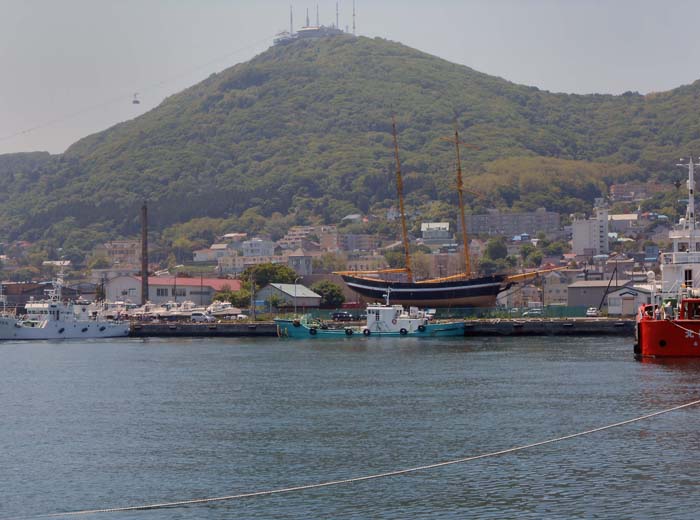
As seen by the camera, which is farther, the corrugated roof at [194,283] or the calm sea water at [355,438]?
the corrugated roof at [194,283]

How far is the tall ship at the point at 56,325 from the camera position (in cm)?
11144

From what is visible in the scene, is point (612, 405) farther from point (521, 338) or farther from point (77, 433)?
point (521, 338)

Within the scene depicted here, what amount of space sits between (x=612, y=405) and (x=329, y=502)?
757 inches

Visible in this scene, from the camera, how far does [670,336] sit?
63.1m

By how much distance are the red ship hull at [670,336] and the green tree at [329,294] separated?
79544 millimetres

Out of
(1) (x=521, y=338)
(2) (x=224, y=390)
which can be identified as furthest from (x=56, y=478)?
(1) (x=521, y=338)

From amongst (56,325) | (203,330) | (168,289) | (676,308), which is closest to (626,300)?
(203,330)

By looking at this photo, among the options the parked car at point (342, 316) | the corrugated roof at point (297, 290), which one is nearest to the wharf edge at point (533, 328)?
the parked car at point (342, 316)

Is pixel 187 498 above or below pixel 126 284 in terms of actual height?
below

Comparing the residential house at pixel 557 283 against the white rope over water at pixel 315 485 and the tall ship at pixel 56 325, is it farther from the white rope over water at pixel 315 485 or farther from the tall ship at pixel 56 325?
the white rope over water at pixel 315 485

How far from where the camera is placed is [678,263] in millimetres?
72125

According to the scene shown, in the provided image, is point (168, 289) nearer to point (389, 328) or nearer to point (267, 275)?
point (267, 275)

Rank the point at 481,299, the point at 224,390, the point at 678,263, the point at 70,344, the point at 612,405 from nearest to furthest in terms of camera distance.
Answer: the point at 612,405 → the point at 224,390 → the point at 678,263 → the point at 70,344 → the point at 481,299

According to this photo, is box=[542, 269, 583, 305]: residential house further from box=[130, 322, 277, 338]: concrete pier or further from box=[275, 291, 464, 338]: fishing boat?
box=[275, 291, 464, 338]: fishing boat
